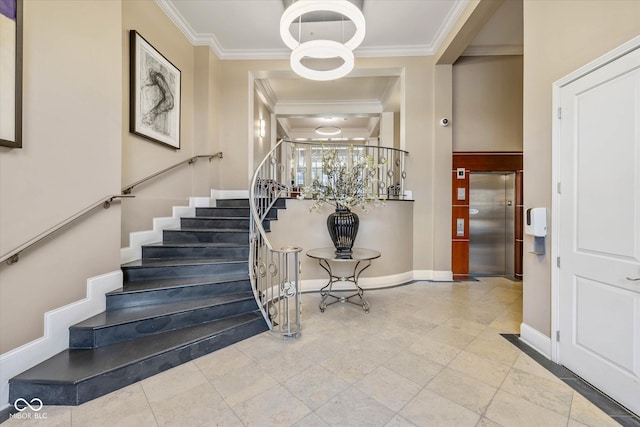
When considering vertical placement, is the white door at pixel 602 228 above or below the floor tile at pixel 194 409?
above

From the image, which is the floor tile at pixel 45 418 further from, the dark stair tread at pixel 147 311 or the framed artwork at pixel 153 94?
the framed artwork at pixel 153 94

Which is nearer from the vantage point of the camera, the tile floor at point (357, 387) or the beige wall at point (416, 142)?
the tile floor at point (357, 387)

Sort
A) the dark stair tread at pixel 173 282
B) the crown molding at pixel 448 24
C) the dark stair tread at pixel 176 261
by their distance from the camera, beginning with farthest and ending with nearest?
the crown molding at pixel 448 24 → the dark stair tread at pixel 176 261 → the dark stair tread at pixel 173 282

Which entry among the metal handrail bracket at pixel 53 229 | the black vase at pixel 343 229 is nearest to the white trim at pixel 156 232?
the metal handrail bracket at pixel 53 229

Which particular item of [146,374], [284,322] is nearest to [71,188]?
[146,374]

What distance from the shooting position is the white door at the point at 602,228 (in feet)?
5.75

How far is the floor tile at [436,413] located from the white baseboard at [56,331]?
266 centimetres

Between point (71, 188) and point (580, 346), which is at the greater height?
point (71, 188)

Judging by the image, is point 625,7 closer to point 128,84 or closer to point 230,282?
point 230,282

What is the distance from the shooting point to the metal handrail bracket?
1.82 meters

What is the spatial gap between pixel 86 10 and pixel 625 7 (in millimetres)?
4240

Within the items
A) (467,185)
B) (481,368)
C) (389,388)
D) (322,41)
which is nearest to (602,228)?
(481,368)

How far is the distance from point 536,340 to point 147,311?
12.3 feet

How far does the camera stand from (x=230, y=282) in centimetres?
307
